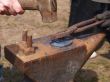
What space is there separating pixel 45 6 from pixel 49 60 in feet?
1.64

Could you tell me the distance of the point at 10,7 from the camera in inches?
112

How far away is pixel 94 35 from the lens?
3346 mm

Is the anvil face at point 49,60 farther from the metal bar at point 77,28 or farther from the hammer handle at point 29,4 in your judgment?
the hammer handle at point 29,4

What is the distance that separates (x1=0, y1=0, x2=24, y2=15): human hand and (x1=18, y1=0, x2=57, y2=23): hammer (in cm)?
6

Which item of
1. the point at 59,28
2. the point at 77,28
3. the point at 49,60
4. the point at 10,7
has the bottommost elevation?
the point at 59,28

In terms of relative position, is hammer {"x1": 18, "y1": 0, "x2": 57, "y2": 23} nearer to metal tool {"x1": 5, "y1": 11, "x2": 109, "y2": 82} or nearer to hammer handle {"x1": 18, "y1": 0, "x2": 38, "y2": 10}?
hammer handle {"x1": 18, "y1": 0, "x2": 38, "y2": 10}

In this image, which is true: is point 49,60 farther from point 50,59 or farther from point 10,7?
point 10,7

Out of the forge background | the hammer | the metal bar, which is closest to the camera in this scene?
the hammer

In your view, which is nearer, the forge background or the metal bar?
the metal bar

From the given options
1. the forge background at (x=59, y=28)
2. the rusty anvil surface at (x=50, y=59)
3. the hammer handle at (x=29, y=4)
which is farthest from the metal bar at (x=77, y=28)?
the forge background at (x=59, y=28)

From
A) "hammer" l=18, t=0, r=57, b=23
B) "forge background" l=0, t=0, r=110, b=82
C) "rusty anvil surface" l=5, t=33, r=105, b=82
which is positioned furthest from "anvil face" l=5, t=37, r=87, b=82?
"forge background" l=0, t=0, r=110, b=82

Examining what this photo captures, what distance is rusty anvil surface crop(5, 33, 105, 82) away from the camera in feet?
9.24

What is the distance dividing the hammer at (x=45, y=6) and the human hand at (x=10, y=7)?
57 millimetres

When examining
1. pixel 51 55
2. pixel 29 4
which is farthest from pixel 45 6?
pixel 51 55
